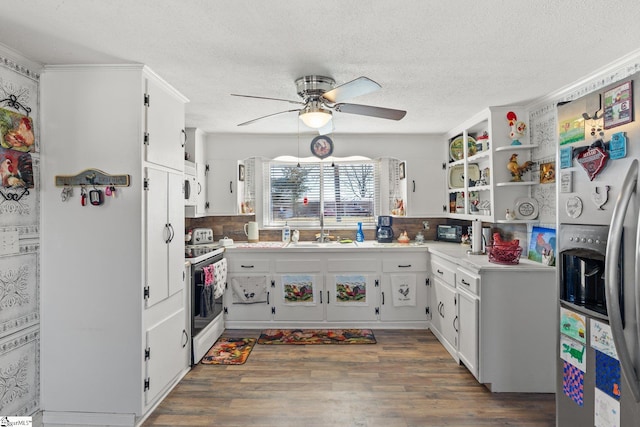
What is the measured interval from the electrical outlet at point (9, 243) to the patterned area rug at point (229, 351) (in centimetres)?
170

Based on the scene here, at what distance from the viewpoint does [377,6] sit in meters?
1.57

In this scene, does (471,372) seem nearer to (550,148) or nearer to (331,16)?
(550,148)

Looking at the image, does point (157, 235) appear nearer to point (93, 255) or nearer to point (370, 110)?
point (93, 255)

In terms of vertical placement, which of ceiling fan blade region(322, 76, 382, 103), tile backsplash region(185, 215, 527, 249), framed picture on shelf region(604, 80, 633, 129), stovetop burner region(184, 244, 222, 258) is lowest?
stovetop burner region(184, 244, 222, 258)

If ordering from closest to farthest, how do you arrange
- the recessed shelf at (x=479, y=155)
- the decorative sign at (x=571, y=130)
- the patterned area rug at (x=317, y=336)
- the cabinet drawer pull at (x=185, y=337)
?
1. the decorative sign at (x=571, y=130)
2. the cabinet drawer pull at (x=185, y=337)
3. the recessed shelf at (x=479, y=155)
4. the patterned area rug at (x=317, y=336)

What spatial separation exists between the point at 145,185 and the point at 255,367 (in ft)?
5.81

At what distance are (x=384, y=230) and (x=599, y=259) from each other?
112 inches

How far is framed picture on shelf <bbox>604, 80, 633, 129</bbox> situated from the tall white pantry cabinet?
2.46 m

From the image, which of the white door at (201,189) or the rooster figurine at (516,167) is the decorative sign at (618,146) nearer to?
the rooster figurine at (516,167)

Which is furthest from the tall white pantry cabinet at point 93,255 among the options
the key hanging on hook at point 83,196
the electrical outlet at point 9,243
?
the electrical outlet at point 9,243

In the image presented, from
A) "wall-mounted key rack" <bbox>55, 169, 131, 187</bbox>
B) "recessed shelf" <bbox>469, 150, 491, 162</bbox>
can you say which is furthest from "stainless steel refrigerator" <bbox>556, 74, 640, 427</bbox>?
"wall-mounted key rack" <bbox>55, 169, 131, 187</bbox>

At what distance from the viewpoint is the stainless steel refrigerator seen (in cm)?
128

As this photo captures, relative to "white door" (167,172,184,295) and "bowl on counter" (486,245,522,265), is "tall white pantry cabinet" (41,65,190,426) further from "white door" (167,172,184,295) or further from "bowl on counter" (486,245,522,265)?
"bowl on counter" (486,245,522,265)

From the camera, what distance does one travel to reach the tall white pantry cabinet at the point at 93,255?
2.20 m
